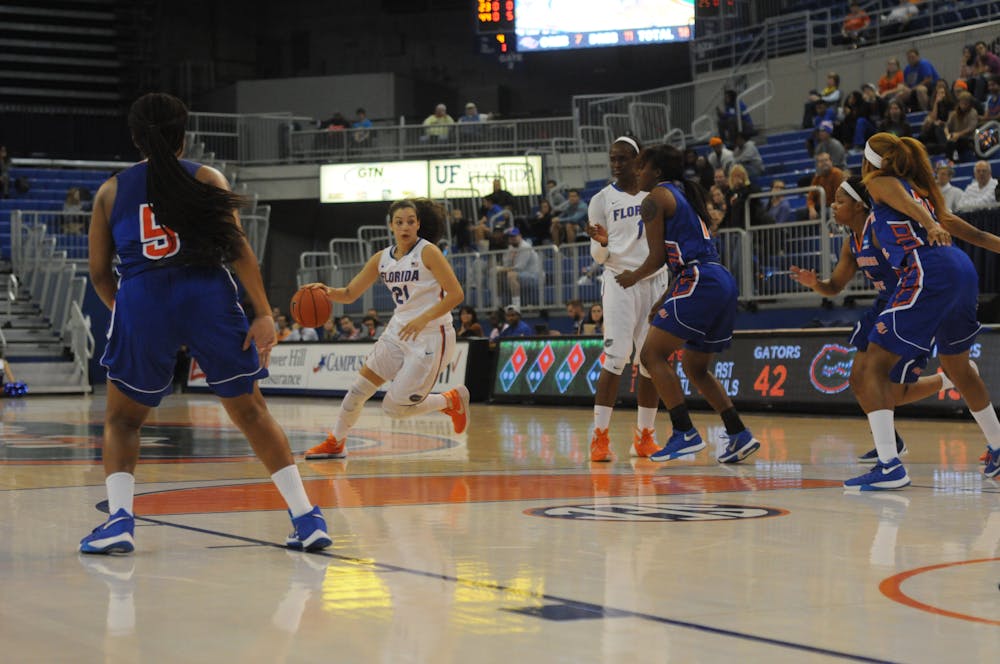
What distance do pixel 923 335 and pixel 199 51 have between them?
3758 cm

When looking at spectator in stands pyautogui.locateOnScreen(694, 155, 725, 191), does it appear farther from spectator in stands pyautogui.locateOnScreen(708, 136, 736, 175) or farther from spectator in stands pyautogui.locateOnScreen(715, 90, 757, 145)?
spectator in stands pyautogui.locateOnScreen(715, 90, 757, 145)

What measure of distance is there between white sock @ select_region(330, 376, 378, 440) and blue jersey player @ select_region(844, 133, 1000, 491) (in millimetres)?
3783

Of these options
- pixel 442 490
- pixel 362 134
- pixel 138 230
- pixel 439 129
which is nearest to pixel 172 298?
pixel 138 230

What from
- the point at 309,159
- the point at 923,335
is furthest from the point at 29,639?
the point at 309,159

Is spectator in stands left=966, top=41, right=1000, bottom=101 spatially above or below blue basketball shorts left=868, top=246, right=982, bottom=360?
above

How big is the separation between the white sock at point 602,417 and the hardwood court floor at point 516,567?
0.56 metres

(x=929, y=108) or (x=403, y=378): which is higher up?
(x=929, y=108)

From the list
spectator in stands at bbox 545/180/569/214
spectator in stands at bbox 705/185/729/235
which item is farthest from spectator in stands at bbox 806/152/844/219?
spectator in stands at bbox 545/180/569/214

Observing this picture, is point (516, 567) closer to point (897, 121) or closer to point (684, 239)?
point (684, 239)

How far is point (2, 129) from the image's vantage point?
121ft

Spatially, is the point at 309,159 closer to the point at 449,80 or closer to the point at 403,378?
the point at 449,80

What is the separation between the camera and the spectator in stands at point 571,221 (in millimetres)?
24016

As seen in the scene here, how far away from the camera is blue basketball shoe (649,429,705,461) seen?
10.0m

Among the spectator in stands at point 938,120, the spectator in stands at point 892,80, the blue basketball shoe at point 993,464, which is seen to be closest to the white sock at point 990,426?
the blue basketball shoe at point 993,464
